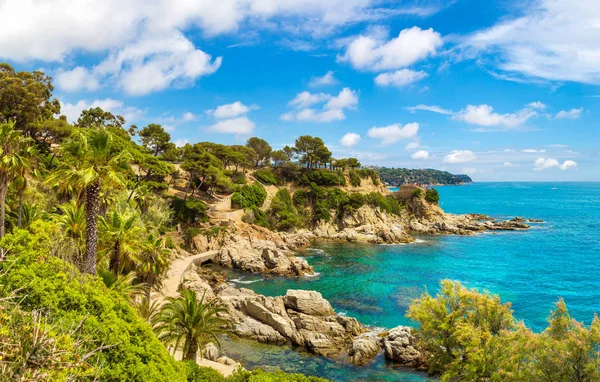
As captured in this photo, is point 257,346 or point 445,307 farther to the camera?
point 257,346

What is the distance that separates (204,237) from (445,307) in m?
38.1

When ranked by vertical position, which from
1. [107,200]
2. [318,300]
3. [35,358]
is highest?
[107,200]

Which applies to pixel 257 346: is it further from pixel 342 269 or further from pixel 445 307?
pixel 342 269

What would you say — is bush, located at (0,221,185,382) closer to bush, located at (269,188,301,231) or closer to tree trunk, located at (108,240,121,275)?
tree trunk, located at (108,240,121,275)

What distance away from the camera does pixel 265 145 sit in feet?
317

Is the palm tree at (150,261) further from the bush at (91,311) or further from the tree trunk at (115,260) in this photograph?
the bush at (91,311)

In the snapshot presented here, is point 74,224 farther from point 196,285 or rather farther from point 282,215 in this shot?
point 282,215

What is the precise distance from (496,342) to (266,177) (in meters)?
69.1

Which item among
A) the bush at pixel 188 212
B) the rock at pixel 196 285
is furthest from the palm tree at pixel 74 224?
the bush at pixel 188 212

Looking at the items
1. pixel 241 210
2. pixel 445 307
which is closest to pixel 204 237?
pixel 241 210

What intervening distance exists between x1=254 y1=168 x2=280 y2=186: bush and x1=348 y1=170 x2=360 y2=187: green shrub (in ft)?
60.0

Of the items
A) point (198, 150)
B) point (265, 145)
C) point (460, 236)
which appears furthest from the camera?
point (265, 145)

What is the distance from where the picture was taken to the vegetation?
12594 mm

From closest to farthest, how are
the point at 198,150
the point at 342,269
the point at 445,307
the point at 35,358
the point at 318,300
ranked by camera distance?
the point at 35,358 < the point at 445,307 < the point at 318,300 < the point at 342,269 < the point at 198,150
